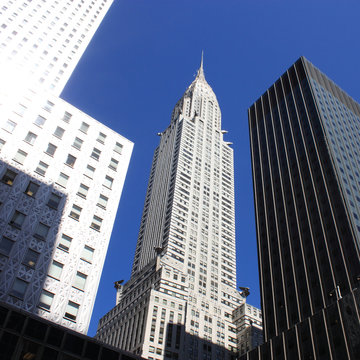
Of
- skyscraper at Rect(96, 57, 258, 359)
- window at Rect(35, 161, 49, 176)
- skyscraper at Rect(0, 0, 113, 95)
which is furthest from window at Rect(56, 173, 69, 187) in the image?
skyscraper at Rect(96, 57, 258, 359)

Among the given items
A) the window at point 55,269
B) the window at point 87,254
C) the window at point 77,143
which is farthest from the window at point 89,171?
the window at point 55,269

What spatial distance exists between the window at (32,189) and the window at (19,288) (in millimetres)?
10240

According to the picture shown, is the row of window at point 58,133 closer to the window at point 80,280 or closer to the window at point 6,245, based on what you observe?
the window at point 6,245

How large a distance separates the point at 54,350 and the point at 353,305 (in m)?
49.4

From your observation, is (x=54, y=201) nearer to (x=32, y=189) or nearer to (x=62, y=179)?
(x=32, y=189)

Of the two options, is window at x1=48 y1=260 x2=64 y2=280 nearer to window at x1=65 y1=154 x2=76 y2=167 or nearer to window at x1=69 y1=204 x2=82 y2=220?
window at x1=69 y1=204 x2=82 y2=220

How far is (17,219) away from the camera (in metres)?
43.7

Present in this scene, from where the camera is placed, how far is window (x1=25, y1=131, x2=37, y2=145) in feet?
168

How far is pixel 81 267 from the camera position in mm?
45094

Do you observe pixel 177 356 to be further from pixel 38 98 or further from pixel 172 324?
pixel 38 98

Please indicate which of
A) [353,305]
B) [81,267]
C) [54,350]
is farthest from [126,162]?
[353,305]

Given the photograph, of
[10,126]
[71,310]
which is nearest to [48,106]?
[10,126]

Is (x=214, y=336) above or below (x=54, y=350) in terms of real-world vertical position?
above

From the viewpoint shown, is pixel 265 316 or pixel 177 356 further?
pixel 177 356
